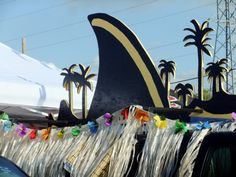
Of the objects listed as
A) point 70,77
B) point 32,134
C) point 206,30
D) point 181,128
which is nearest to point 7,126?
point 32,134

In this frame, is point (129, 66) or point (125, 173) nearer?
point (125, 173)

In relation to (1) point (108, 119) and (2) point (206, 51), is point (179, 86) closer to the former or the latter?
(2) point (206, 51)

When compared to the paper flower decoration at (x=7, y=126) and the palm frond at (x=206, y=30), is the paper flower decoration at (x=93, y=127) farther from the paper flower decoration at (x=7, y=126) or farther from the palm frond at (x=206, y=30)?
the paper flower decoration at (x=7, y=126)

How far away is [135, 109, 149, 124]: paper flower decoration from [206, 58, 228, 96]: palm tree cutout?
1.21 metres

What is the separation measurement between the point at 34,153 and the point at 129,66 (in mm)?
1760

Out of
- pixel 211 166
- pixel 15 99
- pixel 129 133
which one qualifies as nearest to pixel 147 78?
pixel 129 133

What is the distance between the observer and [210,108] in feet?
21.5

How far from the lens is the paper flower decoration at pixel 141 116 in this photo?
5668mm

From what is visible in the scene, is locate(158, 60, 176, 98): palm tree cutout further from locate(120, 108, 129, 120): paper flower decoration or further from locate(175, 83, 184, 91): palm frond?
locate(120, 108, 129, 120): paper flower decoration

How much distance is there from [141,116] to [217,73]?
1.37 meters

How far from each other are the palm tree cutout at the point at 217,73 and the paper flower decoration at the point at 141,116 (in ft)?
3.97

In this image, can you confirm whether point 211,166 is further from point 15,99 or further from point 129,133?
point 15,99

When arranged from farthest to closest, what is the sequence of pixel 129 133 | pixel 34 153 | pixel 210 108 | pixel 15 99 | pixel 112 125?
pixel 15 99 → pixel 34 153 → pixel 210 108 → pixel 112 125 → pixel 129 133

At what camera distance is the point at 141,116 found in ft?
18.8
